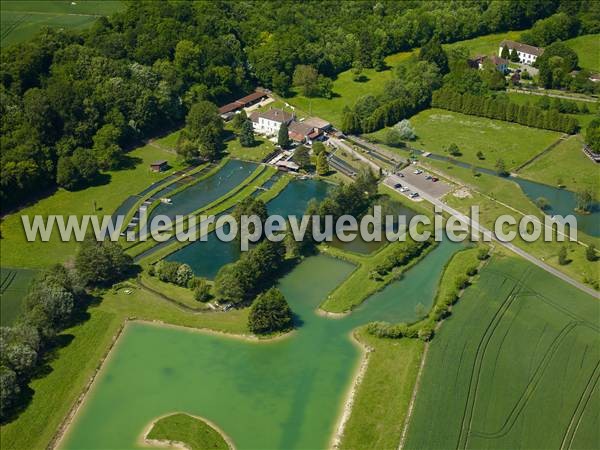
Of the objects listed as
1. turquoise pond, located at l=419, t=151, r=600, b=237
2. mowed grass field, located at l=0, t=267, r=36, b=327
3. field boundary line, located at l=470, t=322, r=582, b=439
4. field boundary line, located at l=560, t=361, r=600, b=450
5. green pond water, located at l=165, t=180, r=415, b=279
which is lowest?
field boundary line, located at l=560, t=361, r=600, b=450

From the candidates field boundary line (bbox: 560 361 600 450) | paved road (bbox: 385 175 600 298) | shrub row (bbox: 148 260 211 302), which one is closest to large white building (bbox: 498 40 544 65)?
paved road (bbox: 385 175 600 298)

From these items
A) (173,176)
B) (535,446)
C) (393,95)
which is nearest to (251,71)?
(393,95)

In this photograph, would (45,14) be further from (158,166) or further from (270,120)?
(158,166)

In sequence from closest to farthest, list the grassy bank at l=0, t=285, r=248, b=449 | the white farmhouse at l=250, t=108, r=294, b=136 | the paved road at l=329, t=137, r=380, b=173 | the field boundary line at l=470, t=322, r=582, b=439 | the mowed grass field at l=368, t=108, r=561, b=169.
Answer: the field boundary line at l=470, t=322, r=582, b=439 → the grassy bank at l=0, t=285, r=248, b=449 → the paved road at l=329, t=137, r=380, b=173 → the mowed grass field at l=368, t=108, r=561, b=169 → the white farmhouse at l=250, t=108, r=294, b=136

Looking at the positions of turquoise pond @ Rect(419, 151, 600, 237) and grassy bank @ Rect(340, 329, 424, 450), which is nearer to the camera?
grassy bank @ Rect(340, 329, 424, 450)

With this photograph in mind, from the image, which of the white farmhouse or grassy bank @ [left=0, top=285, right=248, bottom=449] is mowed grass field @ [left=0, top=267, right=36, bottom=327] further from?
the white farmhouse

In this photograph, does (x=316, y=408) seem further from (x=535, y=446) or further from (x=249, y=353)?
(x=535, y=446)
